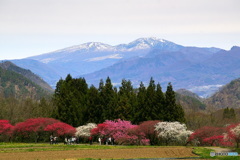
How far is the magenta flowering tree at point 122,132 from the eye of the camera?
278 ft

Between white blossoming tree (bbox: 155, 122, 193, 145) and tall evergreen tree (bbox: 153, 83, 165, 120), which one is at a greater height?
tall evergreen tree (bbox: 153, 83, 165, 120)

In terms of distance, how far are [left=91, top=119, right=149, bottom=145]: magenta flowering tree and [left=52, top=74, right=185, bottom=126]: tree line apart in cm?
728

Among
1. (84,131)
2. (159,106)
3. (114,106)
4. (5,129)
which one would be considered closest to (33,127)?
(5,129)

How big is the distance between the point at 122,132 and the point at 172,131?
10.3 metres

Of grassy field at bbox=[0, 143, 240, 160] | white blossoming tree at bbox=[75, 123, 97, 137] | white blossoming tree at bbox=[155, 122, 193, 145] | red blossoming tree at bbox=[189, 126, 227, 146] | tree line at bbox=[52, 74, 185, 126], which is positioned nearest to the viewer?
grassy field at bbox=[0, 143, 240, 160]

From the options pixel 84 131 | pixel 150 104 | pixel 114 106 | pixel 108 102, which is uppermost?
pixel 108 102

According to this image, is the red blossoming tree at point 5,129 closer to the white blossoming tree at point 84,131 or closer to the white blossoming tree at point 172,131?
the white blossoming tree at point 84,131

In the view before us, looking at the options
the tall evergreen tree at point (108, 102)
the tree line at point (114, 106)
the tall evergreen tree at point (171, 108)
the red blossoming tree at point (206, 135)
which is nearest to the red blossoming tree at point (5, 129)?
the tree line at point (114, 106)

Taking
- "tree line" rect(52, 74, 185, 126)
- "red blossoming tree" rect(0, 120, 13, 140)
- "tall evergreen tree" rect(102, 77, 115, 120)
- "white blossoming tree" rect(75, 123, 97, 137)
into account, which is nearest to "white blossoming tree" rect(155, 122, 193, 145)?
"tree line" rect(52, 74, 185, 126)

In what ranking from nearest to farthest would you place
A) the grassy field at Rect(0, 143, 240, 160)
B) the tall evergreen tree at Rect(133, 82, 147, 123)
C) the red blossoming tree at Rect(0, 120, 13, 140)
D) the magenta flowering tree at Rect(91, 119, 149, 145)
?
the grassy field at Rect(0, 143, 240, 160), the magenta flowering tree at Rect(91, 119, 149, 145), the red blossoming tree at Rect(0, 120, 13, 140), the tall evergreen tree at Rect(133, 82, 147, 123)

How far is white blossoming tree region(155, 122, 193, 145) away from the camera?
83.6 meters

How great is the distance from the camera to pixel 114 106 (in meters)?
99.6

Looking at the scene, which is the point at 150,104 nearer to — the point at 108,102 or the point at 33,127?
the point at 108,102

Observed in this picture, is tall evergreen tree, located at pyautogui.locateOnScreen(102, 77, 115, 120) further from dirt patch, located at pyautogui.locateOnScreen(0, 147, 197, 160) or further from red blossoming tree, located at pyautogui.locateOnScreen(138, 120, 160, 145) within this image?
dirt patch, located at pyautogui.locateOnScreen(0, 147, 197, 160)
